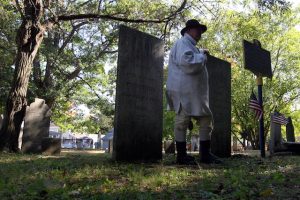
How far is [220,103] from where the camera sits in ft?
28.3

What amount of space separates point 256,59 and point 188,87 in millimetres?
4346

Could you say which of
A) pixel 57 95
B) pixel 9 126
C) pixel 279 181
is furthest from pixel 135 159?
pixel 57 95

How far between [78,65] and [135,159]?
1848 centimetres

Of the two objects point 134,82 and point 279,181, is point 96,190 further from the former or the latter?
point 134,82

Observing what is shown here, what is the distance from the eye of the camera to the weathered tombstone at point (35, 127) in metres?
10.9

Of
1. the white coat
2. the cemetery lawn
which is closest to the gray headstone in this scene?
the white coat

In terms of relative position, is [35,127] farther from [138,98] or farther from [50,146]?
[138,98]

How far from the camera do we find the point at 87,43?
84.6 feet

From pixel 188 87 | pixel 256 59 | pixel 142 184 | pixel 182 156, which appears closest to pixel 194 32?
pixel 188 87

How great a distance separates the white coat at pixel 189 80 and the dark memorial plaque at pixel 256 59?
3565 millimetres

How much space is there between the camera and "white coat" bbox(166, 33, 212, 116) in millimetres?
6031

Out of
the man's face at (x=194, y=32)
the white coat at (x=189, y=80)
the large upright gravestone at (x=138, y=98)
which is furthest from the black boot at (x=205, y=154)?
the man's face at (x=194, y=32)

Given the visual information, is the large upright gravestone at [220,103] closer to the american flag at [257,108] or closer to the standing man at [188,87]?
the american flag at [257,108]

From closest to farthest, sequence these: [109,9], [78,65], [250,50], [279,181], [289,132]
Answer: [279,181] < [250,50] < [109,9] < [289,132] < [78,65]
